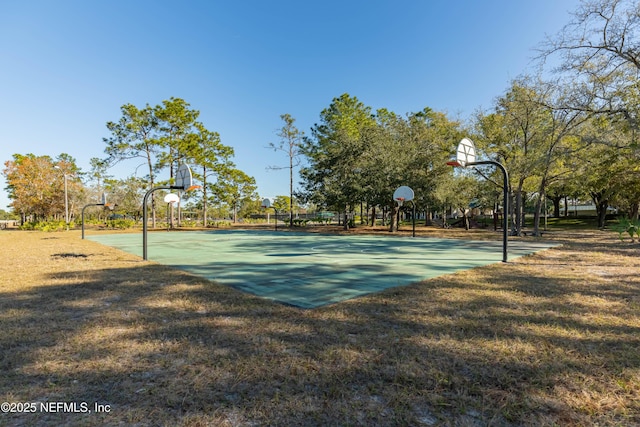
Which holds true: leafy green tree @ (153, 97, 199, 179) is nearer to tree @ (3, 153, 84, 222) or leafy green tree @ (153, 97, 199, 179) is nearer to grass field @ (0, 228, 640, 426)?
tree @ (3, 153, 84, 222)

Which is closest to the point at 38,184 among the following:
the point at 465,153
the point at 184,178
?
the point at 184,178

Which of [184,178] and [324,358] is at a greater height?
[184,178]

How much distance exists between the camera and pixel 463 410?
5.70 ft

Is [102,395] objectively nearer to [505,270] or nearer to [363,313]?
[363,313]

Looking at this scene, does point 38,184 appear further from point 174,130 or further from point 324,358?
point 324,358

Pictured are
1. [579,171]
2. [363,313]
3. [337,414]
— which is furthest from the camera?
[579,171]

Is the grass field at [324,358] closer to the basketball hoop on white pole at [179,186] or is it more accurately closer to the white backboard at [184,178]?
the basketball hoop on white pole at [179,186]

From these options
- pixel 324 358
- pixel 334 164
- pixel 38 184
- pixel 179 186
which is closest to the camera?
pixel 324 358

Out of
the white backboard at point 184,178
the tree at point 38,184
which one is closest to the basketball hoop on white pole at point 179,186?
the white backboard at point 184,178

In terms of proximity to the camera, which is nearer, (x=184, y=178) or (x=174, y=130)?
(x=184, y=178)

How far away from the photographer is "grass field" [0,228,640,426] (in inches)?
67.7

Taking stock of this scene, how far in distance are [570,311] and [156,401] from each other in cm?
406

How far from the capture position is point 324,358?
235cm

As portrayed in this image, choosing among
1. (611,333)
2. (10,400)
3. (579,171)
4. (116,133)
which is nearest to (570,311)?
(611,333)
